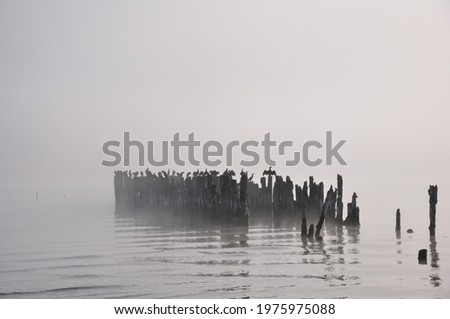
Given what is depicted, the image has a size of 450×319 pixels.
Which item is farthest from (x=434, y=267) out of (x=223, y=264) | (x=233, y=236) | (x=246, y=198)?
(x=246, y=198)

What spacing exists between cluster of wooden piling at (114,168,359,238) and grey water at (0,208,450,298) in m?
0.76

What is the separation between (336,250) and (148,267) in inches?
210

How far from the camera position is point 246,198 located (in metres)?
26.4

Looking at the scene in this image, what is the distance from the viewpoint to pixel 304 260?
19.0 metres

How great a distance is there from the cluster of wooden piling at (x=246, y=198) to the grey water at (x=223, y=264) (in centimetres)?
76

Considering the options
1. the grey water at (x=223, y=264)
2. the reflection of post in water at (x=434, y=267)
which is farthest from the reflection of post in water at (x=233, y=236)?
the reflection of post in water at (x=434, y=267)

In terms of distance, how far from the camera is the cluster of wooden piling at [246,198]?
2667cm

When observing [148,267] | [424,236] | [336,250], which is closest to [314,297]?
[148,267]

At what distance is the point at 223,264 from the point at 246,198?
25.7ft

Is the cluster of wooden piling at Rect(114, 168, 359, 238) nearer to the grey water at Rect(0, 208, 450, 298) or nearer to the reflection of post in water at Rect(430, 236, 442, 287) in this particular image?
the grey water at Rect(0, 208, 450, 298)

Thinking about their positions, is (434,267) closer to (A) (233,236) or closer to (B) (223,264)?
(B) (223,264)

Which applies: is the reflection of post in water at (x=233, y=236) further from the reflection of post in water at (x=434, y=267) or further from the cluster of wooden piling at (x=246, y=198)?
the reflection of post in water at (x=434, y=267)

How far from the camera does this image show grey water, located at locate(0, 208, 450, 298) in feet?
50.3

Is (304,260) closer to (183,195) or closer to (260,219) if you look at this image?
(260,219)
